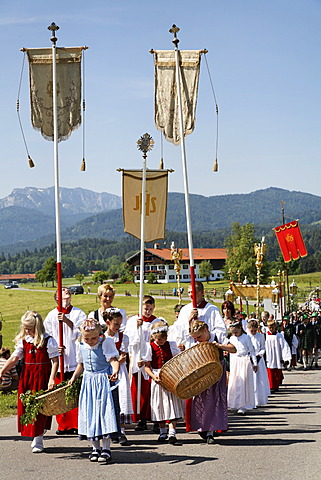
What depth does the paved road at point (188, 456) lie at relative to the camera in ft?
25.5

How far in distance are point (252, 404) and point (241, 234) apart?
87.9 m

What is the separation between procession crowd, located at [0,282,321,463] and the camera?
8.66m

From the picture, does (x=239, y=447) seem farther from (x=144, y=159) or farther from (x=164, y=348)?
(x=144, y=159)

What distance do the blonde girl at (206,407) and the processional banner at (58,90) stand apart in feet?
12.8

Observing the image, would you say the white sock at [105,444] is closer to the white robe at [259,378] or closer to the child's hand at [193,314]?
the child's hand at [193,314]

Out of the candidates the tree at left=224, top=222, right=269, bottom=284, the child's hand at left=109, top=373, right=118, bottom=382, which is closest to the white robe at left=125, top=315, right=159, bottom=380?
the child's hand at left=109, top=373, right=118, bottom=382

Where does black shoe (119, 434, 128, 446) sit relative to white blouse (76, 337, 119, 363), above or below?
below

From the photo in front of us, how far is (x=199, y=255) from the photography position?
144625 mm

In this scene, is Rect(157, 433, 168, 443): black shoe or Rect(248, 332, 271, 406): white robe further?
Rect(248, 332, 271, 406): white robe

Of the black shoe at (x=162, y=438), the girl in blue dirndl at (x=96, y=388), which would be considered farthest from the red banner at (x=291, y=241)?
the girl in blue dirndl at (x=96, y=388)

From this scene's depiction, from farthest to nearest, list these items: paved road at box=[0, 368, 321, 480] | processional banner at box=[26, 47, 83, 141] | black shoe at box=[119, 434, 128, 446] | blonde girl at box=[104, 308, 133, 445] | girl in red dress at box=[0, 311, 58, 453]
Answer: processional banner at box=[26, 47, 83, 141]
blonde girl at box=[104, 308, 133, 445]
black shoe at box=[119, 434, 128, 446]
girl in red dress at box=[0, 311, 58, 453]
paved road at box=[0, 368, 321, 480]

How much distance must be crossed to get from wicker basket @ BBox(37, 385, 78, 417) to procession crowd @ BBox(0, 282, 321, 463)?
0.16 meters

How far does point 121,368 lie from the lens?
10422 mm

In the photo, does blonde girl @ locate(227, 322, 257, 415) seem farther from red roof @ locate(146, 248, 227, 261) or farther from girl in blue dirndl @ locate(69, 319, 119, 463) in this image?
red roof @ locate(146, 248, 227, 261)
